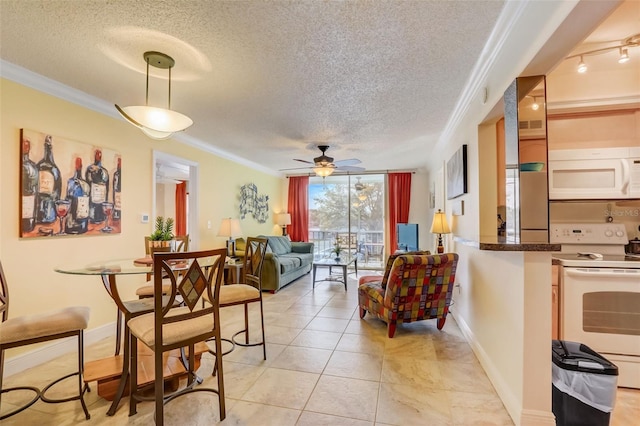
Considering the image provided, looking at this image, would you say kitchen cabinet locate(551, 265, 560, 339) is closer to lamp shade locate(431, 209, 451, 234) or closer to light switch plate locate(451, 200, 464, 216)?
light switch plate locate(451, 200, 464, 216)

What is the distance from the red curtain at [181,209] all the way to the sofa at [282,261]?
340 centimetres

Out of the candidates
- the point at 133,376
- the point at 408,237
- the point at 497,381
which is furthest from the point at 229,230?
the point at 497,381

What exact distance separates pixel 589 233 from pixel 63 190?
191 inches

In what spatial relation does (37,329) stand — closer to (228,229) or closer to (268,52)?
(268,52)

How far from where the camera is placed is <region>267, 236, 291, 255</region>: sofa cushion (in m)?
5.87

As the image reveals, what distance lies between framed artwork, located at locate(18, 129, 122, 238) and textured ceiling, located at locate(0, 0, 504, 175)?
1.94ft

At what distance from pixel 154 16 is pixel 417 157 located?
4.96m

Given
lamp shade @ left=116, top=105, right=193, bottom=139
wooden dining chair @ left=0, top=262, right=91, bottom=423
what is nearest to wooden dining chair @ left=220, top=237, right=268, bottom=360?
wooden dining chair @ left=0, top=262, right=91, bottom=423

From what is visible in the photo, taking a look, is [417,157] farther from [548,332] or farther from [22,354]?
[22,354]

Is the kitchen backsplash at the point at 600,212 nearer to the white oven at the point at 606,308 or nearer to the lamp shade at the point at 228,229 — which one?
the white oven at the point at 606,308

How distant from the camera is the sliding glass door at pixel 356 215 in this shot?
7422mm

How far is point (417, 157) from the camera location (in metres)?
5.74

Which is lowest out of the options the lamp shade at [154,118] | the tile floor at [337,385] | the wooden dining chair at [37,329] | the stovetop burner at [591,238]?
the tile floor at [337,385]

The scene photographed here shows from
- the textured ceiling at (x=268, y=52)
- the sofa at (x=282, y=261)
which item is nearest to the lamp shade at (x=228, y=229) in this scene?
the sofa at (x=282, y=261)
